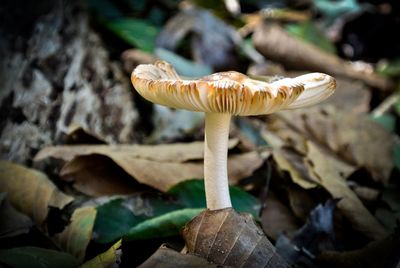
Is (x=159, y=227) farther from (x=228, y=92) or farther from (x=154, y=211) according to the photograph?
(x=228, y=92)

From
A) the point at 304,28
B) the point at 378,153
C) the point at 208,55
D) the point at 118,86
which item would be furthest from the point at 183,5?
the point at 378,153

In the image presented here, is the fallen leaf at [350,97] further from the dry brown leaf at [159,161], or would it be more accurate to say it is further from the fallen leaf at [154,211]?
the fallen leaf at [154,211]

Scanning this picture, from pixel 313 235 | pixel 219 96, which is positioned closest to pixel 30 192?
pixel 219 96

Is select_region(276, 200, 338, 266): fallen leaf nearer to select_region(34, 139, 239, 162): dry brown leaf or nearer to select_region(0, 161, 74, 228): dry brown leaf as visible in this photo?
select_region(34, 139, 239, 162): dry brown leaf

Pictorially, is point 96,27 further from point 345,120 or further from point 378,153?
point 378,153

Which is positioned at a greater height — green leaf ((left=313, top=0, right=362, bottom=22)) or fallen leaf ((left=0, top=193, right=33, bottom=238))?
fallen leaf ((left=0, top=193, right=33, bottom=238))

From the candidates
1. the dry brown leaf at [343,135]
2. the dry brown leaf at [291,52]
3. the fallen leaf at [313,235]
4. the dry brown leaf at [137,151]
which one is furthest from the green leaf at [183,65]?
the fallen leaf at [313,235]

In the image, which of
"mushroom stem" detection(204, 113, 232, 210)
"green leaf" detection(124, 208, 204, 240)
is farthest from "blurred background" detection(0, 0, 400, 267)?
"mushroom stem" detection(204, 113, 232, 210)
